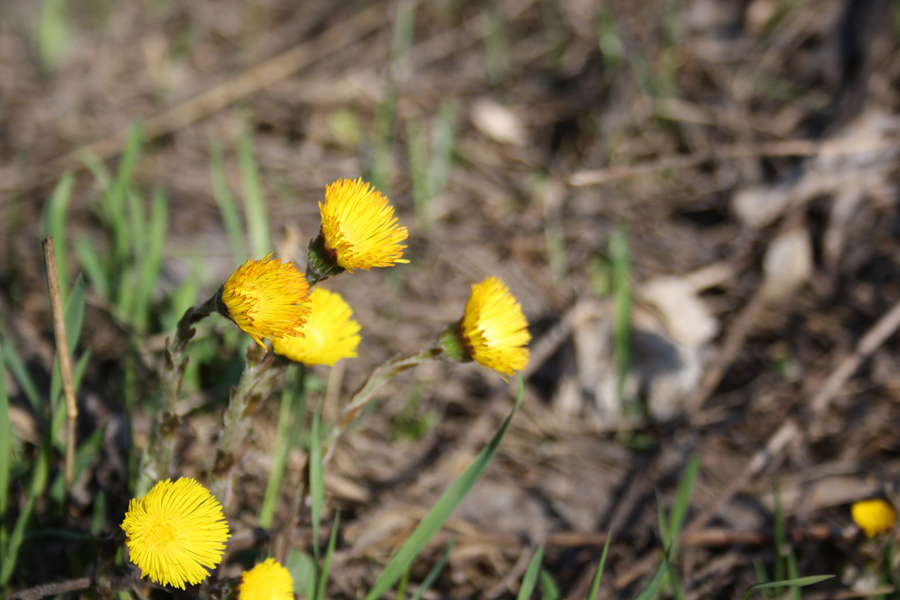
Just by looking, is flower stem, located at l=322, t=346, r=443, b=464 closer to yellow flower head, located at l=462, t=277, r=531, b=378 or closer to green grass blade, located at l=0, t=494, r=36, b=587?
yellow flower head, located at l=462, t=277, r=531, b=378

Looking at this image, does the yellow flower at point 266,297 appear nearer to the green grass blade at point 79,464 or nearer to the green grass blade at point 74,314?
the green grass blade at point 74,314

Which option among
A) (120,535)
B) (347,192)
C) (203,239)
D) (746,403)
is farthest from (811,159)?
(120,535)

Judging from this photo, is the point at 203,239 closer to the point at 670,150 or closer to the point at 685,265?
the point at 685,265

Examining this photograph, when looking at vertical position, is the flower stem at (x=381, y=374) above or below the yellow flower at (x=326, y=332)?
below

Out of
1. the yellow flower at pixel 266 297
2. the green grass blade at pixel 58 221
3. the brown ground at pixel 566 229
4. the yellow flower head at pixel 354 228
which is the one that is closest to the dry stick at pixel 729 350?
the brown ground at pixel 566 229

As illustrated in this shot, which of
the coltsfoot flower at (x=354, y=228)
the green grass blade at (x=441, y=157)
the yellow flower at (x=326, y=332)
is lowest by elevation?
the yellow flower at (x=326, y=332)

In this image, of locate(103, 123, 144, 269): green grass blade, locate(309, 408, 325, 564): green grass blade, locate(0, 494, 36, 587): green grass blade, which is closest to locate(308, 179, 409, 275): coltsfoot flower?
locate(309, 408, 325, 564): green grass blade

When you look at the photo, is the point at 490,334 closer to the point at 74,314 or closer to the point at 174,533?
the point at 174,533

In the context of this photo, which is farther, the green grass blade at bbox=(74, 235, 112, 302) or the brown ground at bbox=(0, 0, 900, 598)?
the green grass blade at bbox=(74, 235, 112, 302)
